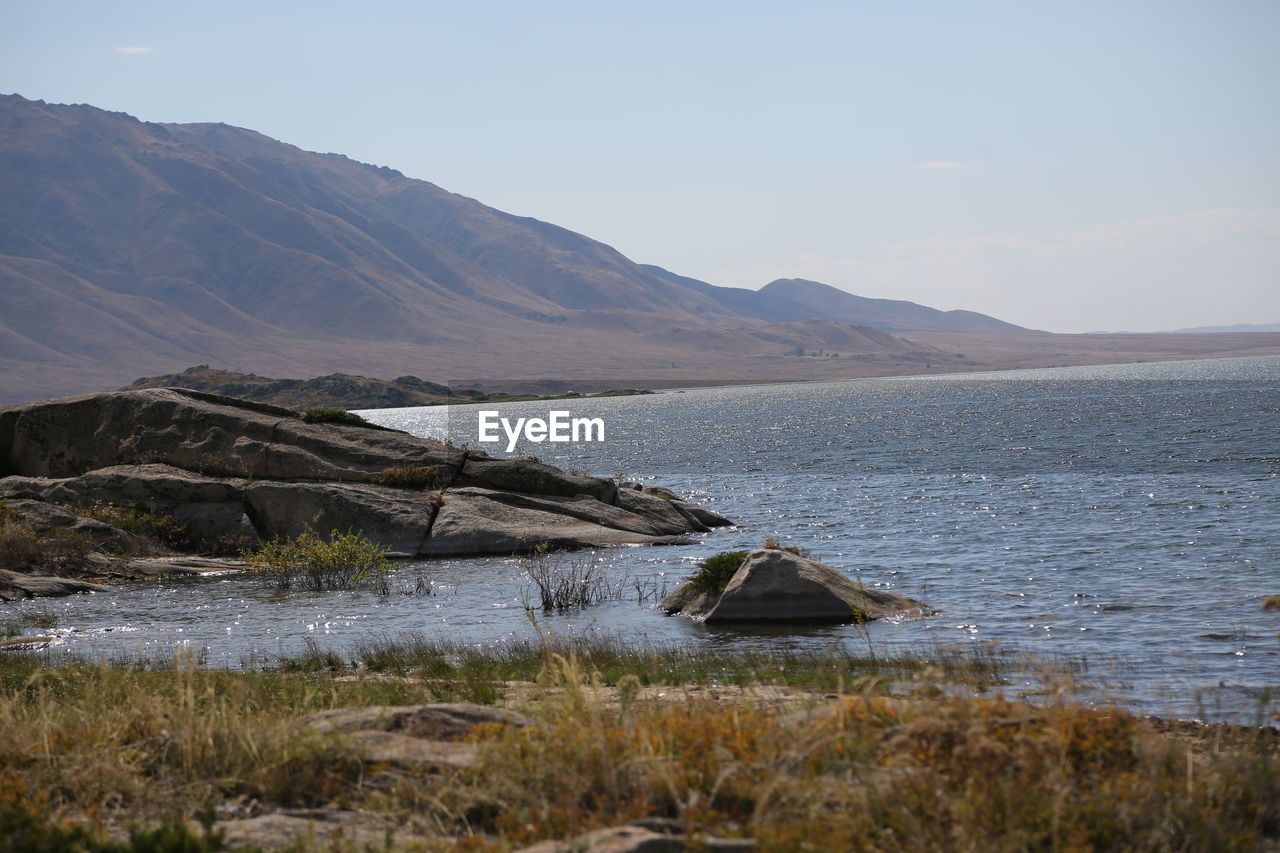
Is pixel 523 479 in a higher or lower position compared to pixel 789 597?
higher

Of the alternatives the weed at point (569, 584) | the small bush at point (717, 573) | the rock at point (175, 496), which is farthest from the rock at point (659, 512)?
the small bush at point (717, 573)

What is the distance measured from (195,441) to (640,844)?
3557 centimetres

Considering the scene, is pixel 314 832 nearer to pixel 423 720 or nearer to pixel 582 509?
pixel 423 720

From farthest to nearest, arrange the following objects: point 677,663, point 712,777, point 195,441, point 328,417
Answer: point 328,417 < point 195,441 < point 677,663 < point 712,777

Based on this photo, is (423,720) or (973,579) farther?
(973,579)

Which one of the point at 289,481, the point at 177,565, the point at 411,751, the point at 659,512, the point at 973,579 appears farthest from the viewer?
the point at 659,512

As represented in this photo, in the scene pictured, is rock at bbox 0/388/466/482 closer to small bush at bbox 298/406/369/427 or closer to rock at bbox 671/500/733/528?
small bush at bbox 298/406/369/427

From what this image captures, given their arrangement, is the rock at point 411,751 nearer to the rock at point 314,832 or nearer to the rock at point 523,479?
the rock at point 314,832

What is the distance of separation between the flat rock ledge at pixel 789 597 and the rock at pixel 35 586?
17.6 meters

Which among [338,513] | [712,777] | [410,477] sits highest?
[712,777]

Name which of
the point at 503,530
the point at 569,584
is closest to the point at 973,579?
the point at 569,584

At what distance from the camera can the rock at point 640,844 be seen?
22.5 ft

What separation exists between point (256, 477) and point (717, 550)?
55.0 feet

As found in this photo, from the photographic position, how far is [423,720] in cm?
980
